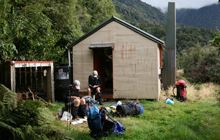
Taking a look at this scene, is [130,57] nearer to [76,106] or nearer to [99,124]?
[76,106]

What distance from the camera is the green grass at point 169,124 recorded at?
45.1 ft

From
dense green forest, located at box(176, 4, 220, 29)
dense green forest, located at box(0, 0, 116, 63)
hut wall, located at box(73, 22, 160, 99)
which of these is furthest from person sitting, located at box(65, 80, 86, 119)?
dense green forest, located at box(176, 4, 220, 29)

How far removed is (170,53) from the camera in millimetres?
29766

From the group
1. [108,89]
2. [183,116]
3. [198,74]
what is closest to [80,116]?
[183,116]

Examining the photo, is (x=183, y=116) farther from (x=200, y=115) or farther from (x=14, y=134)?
(x=14, y=134)

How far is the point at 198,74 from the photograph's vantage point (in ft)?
121

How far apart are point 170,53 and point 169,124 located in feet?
46.6

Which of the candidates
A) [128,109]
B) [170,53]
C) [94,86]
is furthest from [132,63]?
[170,53]

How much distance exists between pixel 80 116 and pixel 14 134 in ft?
22.4

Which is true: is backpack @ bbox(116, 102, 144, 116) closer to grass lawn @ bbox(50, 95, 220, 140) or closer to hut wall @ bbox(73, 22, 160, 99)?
grass lawn @ bbox(50, 95, 220, 140)

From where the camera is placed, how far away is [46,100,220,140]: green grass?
541 inches

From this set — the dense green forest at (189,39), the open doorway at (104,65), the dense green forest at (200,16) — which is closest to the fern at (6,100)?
the dense green forest at (189,39)

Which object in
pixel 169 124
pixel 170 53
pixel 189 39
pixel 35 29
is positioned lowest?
pixel 169 124

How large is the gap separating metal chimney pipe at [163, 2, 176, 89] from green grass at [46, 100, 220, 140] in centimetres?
843
